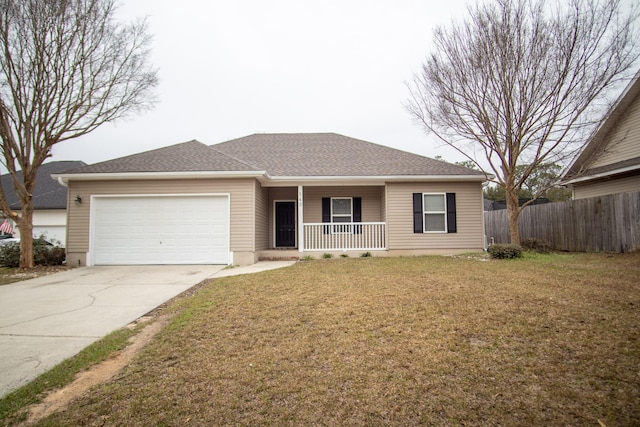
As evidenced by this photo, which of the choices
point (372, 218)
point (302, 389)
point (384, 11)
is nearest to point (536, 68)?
point (384, 11)

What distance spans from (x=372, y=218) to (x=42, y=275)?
10.5 m

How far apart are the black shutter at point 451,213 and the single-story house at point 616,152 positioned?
4016mm

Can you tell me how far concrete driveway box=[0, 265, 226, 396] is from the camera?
130 inches

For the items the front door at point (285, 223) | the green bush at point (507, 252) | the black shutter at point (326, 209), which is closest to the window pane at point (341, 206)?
the black shutter at point (326, 209)

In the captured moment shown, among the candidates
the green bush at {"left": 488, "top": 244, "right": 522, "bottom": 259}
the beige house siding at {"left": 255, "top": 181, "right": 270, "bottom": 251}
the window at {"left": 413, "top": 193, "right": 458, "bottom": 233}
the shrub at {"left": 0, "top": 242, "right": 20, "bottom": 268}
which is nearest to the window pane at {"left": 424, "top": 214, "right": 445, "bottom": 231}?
the window at {"left": 413, "top": 193, "right": 458, "bottom": 233}

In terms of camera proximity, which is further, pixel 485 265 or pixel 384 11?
pixel 384 11

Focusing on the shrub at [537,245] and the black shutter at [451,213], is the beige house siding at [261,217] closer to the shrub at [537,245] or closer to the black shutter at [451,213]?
the black shutter at [451,213]

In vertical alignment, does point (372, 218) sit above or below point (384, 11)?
below

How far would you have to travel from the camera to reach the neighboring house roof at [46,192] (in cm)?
1856

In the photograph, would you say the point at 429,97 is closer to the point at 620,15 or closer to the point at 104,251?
Result: the point at 620,15

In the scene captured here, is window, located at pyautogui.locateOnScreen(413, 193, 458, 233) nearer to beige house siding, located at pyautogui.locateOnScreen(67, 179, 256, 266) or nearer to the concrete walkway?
beige house siding, located at pyautogui.locateOnScreen(67, 179, 256, 266)

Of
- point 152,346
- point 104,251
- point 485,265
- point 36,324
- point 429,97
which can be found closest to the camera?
point 152,346

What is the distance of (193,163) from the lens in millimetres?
10312

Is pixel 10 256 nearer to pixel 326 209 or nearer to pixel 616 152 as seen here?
pixel 326 209
